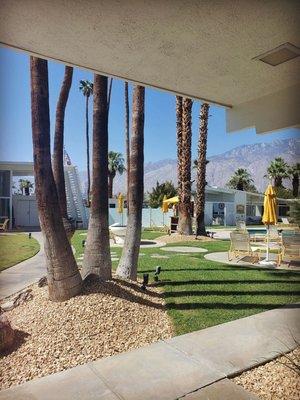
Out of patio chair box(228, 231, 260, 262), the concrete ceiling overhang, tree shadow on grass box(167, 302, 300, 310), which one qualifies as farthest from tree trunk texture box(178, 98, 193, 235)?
the concrete ceiling overhang

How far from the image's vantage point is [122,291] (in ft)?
21.1

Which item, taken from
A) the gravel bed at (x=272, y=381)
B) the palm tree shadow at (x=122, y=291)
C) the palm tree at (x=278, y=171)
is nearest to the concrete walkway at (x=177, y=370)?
the gravel bed at (x=272, y=381)

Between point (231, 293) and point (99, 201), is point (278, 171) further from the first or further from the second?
point (99, 201)

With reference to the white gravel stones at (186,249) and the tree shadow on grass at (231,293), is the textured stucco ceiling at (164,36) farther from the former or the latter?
the white gravel stones at (186,249)

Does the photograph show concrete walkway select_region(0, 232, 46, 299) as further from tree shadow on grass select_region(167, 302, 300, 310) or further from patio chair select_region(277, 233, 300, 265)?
patio chair select_region(277, 233, 300, 265)

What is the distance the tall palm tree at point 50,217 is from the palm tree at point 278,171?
54891mm

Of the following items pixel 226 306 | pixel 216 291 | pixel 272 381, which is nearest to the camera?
pixel 272 381

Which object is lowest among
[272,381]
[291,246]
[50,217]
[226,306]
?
[272,381]

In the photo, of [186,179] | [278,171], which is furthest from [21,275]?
[278,171]

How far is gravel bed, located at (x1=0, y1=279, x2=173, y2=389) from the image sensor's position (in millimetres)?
4238

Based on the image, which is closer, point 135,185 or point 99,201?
point 99,201

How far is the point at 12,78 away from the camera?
1.78 meters

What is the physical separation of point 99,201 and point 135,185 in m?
1.42

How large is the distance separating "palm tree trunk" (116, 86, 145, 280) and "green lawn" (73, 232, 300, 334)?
0.88 meters
